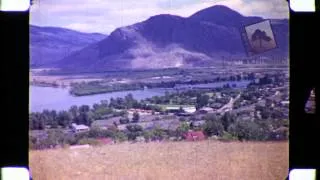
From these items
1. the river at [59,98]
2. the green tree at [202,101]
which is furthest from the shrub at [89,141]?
the green tree at [202,101]

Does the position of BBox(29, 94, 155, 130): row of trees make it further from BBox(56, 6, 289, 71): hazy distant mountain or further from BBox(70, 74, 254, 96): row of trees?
BBox(56, 6, 289, 71): hazy distant mountain

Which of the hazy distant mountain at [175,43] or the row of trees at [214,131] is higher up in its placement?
the hazy distant mountain at [175,43]

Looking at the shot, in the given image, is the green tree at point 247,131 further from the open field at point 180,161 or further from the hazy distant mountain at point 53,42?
the hazy distant mountain at point 53,42

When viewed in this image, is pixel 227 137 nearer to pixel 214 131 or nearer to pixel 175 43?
pixel 214 131
